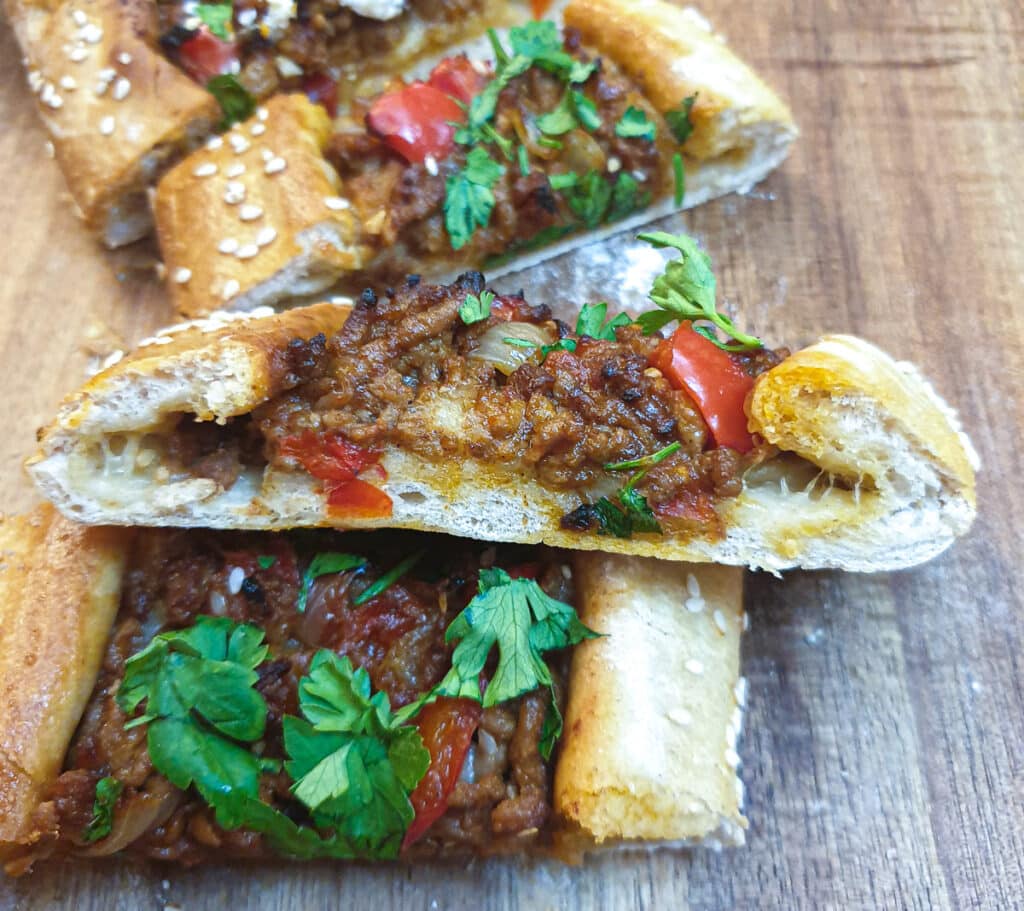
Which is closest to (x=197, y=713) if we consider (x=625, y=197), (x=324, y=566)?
(x=324, y=566)

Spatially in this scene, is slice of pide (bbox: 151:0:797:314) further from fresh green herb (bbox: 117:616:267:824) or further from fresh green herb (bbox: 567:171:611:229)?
fresh green herb (bbox: 117:616:267:824)

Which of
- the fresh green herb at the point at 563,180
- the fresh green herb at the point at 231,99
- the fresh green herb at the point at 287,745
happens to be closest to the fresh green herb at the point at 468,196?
the fresh green herb at the point at 563,180

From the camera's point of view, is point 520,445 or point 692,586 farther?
point 692,586

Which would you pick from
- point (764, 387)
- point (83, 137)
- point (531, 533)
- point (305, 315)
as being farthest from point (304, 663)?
point (83, 137)

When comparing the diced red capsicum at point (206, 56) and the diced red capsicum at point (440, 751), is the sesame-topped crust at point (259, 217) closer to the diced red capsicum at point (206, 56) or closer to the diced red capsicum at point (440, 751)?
the diced red capsicum at point (206, 56)

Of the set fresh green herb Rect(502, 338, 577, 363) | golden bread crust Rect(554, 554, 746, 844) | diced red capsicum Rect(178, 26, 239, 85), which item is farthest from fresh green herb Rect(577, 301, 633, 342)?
diced red capsicum Rect(178, 26, 239, 85)

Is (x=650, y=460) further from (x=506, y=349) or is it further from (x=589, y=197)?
(x=589, y=197)

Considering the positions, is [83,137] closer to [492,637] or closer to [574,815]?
[492,637]
